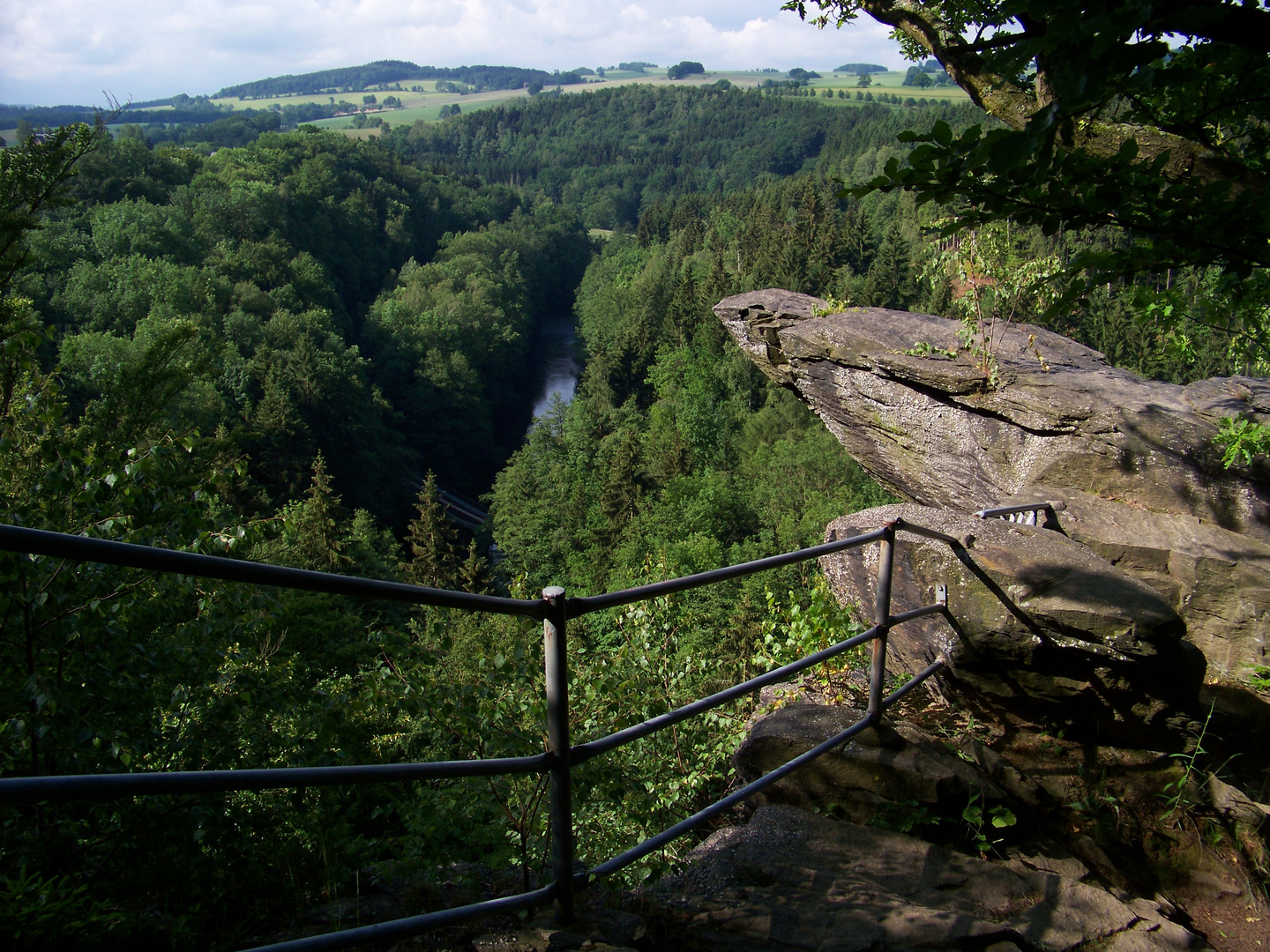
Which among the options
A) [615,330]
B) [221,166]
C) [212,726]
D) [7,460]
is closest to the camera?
[212,726]

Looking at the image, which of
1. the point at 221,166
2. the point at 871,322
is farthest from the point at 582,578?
the point at 221,166

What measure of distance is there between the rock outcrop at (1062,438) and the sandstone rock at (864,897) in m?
4.14

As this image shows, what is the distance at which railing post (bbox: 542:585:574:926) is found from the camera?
72.5 inches

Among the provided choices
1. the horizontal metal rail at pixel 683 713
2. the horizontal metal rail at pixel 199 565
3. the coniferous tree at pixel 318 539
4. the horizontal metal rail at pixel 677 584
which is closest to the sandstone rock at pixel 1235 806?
the horizontal metal rail at pixel 683 713

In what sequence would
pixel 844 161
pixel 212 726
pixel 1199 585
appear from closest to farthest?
pixel 212 726 → pixel 1199 585 → pixel 844 161

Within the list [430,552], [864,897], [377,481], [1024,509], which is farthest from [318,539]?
[864,897]

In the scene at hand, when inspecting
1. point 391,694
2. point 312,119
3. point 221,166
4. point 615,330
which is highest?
point 312,119

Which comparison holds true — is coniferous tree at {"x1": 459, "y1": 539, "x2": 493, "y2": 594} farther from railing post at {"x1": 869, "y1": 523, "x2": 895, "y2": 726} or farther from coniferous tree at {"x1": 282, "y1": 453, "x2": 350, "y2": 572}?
railing post at {"x1": 869, "y1": 523, "x2": 895, "y2": 726}

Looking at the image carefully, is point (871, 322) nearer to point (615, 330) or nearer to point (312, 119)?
point (615, 330)

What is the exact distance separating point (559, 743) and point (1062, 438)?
10.0 meters

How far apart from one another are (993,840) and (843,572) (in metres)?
3.31

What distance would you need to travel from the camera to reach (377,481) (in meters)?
43.2

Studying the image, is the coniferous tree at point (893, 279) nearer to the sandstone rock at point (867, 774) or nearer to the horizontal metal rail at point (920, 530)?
the horizontal metal rail at point (920, 530)

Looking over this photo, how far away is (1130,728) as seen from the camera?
12.9 ft
